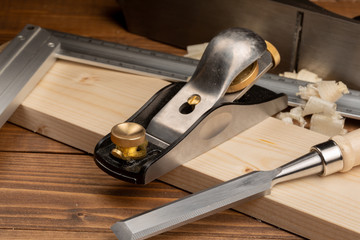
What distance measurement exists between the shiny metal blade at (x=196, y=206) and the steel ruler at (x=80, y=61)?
397 mm

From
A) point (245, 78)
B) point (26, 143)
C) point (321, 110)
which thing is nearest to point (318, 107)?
point (321, 110)

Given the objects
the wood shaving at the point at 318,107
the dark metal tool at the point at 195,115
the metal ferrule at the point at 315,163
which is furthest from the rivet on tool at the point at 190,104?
the wood shaving at the point at 318,107

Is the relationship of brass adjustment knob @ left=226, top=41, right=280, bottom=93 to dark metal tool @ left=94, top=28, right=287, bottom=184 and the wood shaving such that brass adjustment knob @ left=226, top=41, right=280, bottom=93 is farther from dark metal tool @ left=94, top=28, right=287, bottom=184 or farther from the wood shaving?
the wood shaving

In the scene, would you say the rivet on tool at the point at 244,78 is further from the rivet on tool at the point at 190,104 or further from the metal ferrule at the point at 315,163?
the metal ferrule at the point at 315,163

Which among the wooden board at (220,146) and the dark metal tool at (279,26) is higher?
the dark metal tool at (279,26)

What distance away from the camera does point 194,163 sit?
4.21ft

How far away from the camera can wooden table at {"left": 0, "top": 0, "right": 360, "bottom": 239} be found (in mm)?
1192

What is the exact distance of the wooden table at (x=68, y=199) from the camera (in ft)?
3.91

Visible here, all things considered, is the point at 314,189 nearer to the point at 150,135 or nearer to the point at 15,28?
the point at 150,135

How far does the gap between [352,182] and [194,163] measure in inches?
12.9

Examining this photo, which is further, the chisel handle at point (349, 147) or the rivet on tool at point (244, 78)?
the rivet on tool at point (244, 78)

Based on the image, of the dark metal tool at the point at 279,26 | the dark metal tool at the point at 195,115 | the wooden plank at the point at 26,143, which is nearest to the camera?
the dark metal tool at the point at 195,115

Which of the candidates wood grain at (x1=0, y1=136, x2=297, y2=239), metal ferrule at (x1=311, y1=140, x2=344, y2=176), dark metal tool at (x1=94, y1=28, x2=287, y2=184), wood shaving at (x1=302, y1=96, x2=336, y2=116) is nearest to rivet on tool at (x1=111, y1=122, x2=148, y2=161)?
dark metal tool at (x1=94, y1=28, x2=287, y2=184)

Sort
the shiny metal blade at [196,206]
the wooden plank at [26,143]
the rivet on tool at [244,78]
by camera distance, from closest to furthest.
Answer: the shiny metal blade at [196,206] → the rivet on tool at [244,78] → the wooden plank at [26,143]
